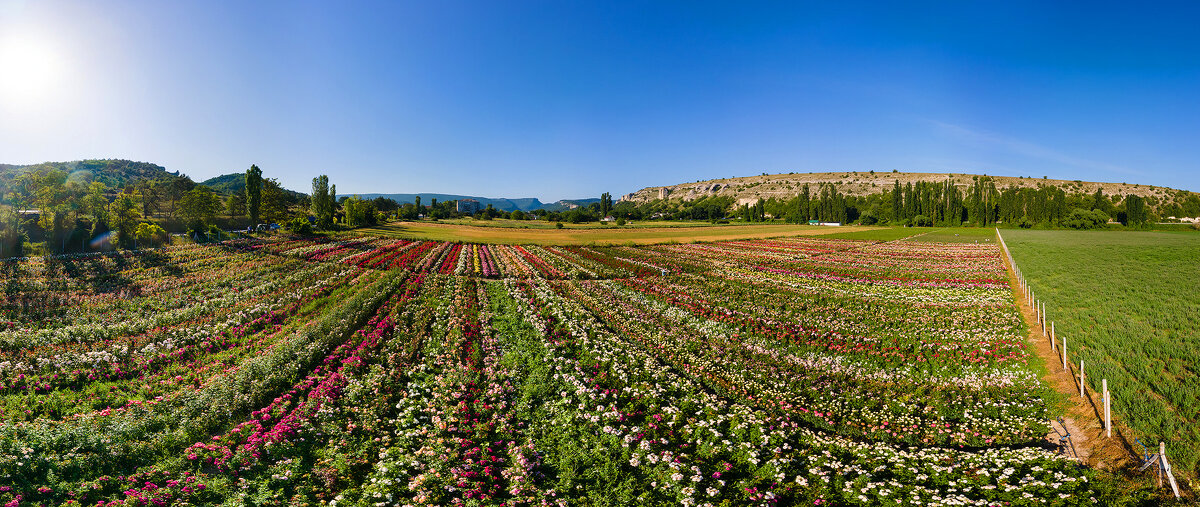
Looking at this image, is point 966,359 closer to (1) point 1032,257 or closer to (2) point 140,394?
(2) point 140,394

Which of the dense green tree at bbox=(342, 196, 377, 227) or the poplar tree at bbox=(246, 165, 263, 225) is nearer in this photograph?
the poplar tree at bbox=(246, 165, 263, 225)

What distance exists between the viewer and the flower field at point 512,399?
24.7 feet

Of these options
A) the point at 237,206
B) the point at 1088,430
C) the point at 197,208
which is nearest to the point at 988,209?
the point at 1088,430

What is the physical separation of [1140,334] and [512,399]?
69.2 ft

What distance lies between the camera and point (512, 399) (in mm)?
11219

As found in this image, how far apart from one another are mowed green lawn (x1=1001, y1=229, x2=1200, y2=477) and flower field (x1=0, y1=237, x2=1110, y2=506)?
1694 mm

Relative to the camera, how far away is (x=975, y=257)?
41969mm

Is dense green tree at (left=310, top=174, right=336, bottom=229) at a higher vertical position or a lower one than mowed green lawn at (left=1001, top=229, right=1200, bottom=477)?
higher

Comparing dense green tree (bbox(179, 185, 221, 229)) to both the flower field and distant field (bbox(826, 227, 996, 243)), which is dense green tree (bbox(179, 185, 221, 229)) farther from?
distant field (bbox(826, 227, 996, 243))

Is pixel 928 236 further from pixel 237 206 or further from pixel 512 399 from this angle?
pixel 237 206

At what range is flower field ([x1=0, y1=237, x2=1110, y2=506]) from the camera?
7535 mm

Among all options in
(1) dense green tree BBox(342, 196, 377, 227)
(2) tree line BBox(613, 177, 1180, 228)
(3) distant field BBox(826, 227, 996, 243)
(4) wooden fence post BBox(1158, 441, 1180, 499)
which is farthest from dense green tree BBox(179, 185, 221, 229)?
(2) tree line BBox(613, 177, 1180, 228)

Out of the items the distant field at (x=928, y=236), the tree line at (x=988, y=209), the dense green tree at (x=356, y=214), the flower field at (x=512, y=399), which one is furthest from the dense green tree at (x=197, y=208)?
the tree line at (x=988, y=209)

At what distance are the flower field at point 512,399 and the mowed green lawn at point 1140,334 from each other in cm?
169
